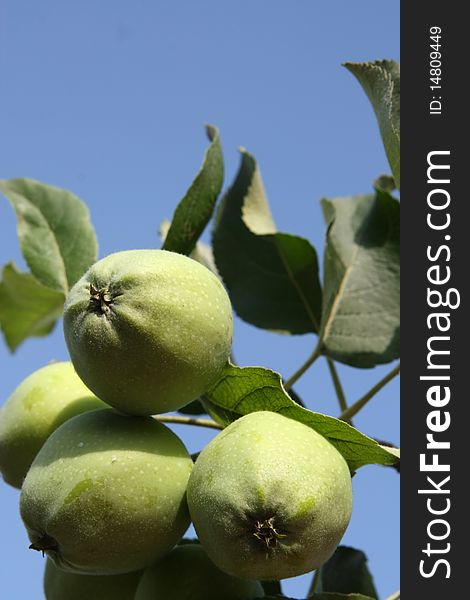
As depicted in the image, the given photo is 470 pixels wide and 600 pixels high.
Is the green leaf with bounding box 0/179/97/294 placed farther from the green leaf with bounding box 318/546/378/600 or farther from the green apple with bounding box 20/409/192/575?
the green leaf with bounding box 318/546/378/600

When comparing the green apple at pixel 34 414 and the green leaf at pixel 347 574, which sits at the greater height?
the green apple at pixel 34 414

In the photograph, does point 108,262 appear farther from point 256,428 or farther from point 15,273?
point 15,273

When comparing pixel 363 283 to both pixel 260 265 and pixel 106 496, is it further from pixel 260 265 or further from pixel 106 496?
pixel 106 496

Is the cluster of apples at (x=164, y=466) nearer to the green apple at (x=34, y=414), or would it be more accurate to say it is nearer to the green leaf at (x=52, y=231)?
the green apple at (x=34, y=414)

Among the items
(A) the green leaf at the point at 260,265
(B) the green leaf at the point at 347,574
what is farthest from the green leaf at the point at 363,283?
(B) the green leaf at the point at 347,574

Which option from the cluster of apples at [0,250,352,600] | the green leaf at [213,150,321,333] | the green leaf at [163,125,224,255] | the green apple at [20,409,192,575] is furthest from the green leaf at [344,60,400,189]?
the green apple at [20,409,192,575]

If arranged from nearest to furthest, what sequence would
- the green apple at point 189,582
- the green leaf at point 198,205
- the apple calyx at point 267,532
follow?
1. the apple calyx at point 267,532
2. the green apple at point 189,582
3. the green leaf at point 198,205

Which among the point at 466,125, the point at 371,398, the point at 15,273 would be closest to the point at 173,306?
the point at 371,398

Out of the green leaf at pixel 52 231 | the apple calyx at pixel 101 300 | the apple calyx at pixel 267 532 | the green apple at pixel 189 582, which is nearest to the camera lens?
the apple calyx at pixel 267 532
